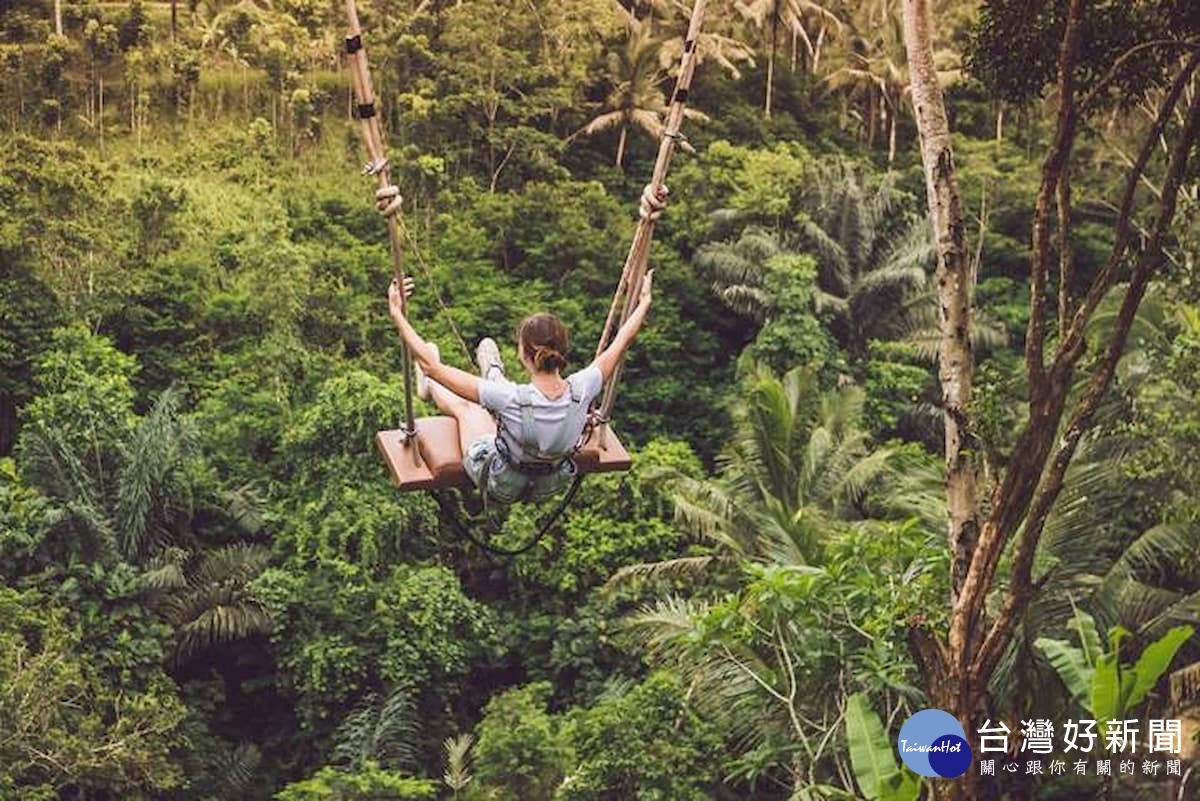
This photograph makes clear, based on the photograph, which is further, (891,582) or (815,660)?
(815,660)

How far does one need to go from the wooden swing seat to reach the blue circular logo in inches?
65.4

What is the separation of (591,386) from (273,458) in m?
9.72

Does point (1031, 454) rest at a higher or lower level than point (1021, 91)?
lower

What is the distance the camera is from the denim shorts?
4.03m

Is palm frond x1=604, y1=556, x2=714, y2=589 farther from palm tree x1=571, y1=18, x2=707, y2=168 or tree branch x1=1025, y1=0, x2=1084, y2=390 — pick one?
palm tree x1=571, y1=18, x2=707, y2=168

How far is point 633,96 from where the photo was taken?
18.9 meters

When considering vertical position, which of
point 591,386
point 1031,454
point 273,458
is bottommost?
point 273,458

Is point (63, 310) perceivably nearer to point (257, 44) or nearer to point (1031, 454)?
point (257, 44)

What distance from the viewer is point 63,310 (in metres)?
13.6

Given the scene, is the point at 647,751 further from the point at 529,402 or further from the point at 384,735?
the point at 529,402

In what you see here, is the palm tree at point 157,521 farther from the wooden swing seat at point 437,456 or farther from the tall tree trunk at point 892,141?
the tall tree trunk at point 892,141

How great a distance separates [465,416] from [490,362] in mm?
183

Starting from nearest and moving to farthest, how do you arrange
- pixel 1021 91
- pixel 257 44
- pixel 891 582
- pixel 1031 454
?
1. pixel 1031 454
2. pixel 1021 91
3. pixel 891 582
4. pixel 257 44

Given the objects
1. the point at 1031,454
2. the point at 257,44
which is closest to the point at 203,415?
the point at 257,44
